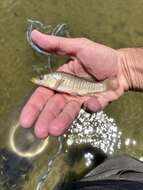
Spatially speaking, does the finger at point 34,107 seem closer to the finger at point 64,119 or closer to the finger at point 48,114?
the finger at point 48,114

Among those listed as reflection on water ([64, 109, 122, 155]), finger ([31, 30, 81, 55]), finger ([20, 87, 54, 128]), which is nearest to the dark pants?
finger ([20, 87, 54, 128])

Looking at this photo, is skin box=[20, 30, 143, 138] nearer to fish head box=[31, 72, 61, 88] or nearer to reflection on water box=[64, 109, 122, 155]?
fish head box=[31, 72, 61, 88]

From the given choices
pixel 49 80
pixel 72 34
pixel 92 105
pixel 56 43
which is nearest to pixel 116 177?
pixel 92 105

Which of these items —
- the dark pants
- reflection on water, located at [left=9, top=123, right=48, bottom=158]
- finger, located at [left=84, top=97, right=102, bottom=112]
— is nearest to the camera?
the dark pants

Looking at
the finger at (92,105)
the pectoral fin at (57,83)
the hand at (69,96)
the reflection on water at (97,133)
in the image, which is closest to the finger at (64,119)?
the hand at (69,96)

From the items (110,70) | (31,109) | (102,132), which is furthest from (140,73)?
(31,109)

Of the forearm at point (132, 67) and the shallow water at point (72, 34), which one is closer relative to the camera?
the forearm at point (132, 67)

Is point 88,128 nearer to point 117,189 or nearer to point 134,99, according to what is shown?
point 134,99
